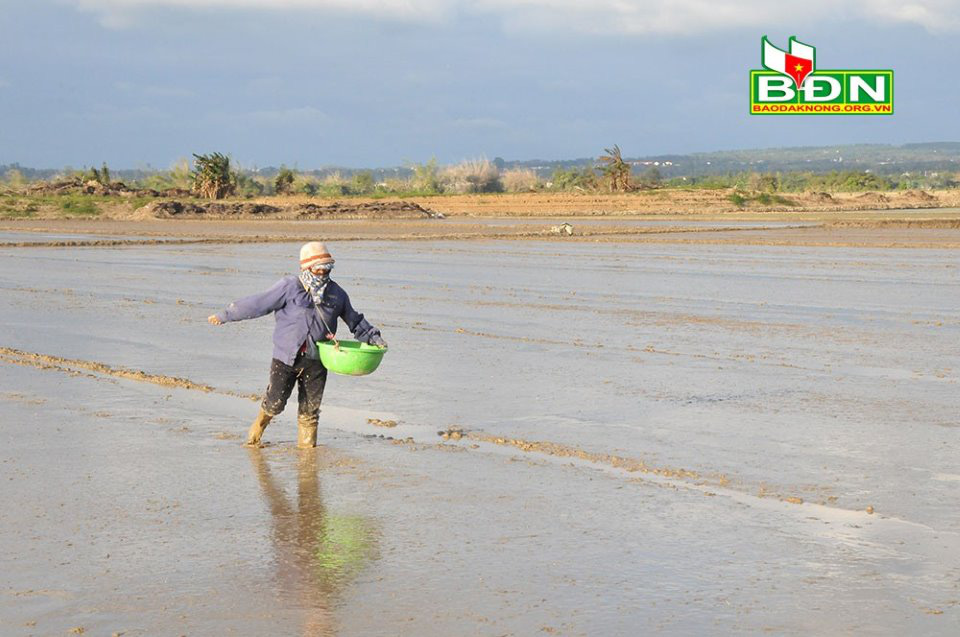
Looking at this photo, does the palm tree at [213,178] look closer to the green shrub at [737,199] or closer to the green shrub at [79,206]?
the green shrub at [79,206]

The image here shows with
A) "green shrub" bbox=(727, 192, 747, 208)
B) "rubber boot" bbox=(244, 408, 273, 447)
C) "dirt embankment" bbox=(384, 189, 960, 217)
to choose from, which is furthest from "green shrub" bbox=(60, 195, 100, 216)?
"rubber boot" bbox=(244, 408, 273, 447)

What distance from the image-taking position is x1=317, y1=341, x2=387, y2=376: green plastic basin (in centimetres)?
933

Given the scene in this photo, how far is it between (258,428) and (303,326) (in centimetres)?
76

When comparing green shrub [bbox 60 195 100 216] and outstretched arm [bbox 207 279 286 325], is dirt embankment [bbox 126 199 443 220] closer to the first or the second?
green shrub [bbox 60 195 100 216]

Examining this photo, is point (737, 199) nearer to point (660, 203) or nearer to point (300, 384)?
point (660, 203)

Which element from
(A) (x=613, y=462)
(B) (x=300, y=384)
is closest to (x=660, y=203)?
(B) (x=300, y=384)

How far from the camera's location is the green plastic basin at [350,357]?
9.33 meters

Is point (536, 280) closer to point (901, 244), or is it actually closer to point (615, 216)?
point (901, 244)

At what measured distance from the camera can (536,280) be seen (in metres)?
25.1

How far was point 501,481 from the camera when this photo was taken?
8.65 metres

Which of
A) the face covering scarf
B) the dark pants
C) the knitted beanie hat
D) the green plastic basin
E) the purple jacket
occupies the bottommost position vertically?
the dark pants

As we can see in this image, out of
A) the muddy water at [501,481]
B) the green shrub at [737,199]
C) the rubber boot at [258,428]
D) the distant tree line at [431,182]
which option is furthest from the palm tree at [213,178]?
the rubber boot at [258,428]

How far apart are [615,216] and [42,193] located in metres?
26.9

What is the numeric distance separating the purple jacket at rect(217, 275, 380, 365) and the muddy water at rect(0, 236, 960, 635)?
0.70 metres
